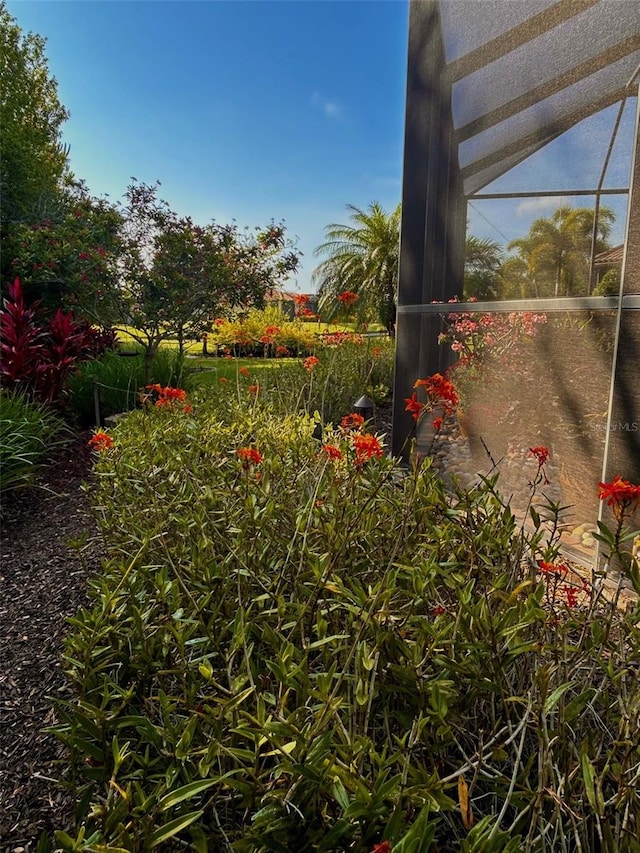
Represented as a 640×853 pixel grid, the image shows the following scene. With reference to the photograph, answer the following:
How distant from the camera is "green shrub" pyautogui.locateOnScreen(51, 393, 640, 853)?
2.54ft

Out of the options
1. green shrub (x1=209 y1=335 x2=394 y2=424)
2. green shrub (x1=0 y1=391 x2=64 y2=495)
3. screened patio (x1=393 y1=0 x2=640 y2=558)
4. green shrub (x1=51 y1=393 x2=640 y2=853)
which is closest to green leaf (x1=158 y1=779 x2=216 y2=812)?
green shrub (x1=51 y1=393 x2=640 y2=853)

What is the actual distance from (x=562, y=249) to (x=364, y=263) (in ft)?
37.1

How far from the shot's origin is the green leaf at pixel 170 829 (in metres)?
0.71

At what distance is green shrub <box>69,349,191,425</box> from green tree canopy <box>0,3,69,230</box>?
506cm

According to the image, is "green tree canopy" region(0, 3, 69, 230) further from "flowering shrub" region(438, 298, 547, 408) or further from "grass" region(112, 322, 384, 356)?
"flowering shrub" region(438, 298, 547, 408)

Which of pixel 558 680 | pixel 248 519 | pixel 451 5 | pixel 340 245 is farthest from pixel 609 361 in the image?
pixel 340 245

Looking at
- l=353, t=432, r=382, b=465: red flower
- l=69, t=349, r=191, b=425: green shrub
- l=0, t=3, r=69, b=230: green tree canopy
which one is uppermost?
l=0, t=3, r=69, b=230: green tree canopy

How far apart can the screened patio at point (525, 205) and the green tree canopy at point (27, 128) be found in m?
7.74

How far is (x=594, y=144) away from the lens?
216cm

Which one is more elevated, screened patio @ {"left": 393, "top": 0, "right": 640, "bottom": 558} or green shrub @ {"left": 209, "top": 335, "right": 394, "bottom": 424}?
screened patio @ {"left": 393, "top": 0, "right": 640, "bottom": 558}

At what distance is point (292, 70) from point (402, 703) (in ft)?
17.7

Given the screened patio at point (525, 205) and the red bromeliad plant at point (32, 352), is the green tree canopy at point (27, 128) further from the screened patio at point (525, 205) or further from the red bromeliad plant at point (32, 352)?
the screened patio at point (525, 205)

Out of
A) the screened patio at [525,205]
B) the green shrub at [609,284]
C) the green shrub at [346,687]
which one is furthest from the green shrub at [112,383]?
the green shrub at [609,284]

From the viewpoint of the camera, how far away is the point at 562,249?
7.55ft
